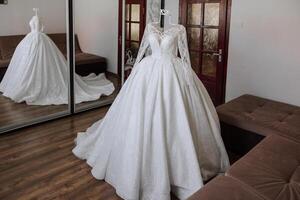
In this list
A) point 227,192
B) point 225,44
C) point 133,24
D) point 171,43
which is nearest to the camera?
point 227,192

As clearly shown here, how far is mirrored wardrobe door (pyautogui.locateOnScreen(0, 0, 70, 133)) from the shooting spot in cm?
340

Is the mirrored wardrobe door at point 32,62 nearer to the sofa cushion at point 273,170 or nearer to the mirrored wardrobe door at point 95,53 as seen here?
the mirrored wardrobe door at point 95,53

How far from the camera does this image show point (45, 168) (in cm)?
284

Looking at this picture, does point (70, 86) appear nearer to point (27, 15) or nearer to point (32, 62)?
point (32, 62)

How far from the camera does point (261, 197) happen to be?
170cm

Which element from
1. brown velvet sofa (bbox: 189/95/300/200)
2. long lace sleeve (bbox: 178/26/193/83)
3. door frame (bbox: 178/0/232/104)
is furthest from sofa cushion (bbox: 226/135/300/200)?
door frame (bbox: 178/0/232/104)

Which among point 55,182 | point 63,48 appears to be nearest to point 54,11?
point 63,48

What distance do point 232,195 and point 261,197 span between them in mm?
173

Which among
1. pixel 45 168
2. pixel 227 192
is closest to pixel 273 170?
pixel 227 192

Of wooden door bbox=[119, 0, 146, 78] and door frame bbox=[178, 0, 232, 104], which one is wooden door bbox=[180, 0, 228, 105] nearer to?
door frame bbox=[178, 0, 232, 104]

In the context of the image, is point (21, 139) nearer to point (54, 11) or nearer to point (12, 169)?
point (12, 169)

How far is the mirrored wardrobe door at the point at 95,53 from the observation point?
402 cm

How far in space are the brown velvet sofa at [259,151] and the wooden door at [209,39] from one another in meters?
0.66

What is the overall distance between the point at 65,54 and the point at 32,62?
1.52ft
